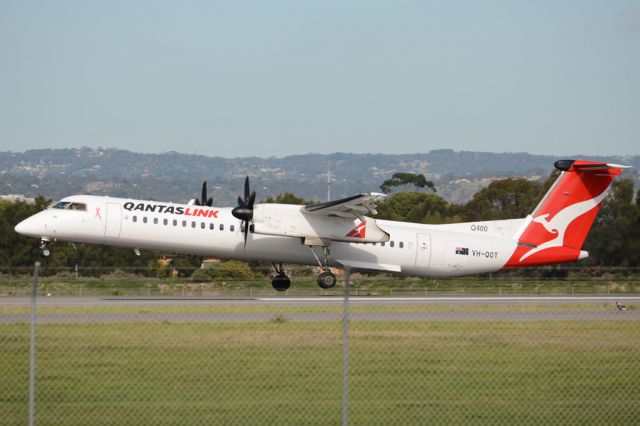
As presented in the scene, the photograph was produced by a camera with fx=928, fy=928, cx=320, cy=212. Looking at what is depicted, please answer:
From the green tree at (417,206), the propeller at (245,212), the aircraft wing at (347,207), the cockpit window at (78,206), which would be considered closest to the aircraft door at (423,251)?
the aircraft wing at (347,207)

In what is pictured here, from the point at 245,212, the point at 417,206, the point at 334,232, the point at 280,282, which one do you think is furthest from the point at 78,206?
the point at 417,206

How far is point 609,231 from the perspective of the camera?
39688mm

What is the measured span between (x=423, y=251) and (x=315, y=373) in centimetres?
1771

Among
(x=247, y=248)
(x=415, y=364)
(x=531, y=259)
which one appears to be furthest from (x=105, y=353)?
(x=531, y=259)

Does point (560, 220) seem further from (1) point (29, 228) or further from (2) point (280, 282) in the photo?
(1) point (29, 228)

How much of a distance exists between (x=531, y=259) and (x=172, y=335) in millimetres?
19687

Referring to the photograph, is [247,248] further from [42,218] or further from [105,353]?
[105,353]

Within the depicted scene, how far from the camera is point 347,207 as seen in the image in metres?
29.0

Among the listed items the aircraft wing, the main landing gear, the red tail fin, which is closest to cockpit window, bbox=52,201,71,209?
the main landing gear

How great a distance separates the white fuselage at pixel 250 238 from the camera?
28.6 m

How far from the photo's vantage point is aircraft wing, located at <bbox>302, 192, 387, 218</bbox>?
28.4m

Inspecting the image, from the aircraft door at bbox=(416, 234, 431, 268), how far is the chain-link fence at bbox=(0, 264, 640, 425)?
13567 mm

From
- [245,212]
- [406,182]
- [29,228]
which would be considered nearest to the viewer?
[245,212]

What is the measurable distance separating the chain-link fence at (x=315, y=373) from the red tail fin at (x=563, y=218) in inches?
578
